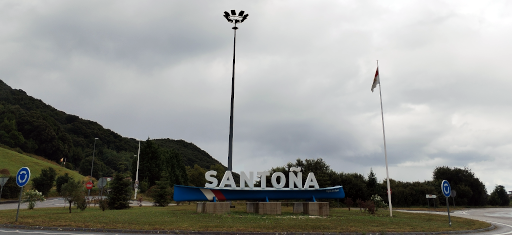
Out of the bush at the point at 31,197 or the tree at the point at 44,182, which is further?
the tree at the point at 44,182

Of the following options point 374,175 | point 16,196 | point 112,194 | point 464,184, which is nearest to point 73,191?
point 112,194

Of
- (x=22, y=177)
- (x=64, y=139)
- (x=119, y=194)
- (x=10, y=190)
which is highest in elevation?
(x=64, y=139)

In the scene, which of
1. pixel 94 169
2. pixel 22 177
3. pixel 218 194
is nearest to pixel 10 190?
pixel 218 194

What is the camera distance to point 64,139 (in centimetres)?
13575

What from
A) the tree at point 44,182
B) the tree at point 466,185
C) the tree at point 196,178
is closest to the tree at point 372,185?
the tree at point 466,185

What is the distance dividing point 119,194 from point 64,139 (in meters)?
123

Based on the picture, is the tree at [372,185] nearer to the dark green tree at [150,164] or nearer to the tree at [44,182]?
the dark green tree at [150,164]

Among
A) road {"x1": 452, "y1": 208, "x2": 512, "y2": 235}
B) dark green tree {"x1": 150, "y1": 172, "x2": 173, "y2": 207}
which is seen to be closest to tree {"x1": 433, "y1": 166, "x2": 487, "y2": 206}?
road {"x1": 452, "y1": 208, "x2": 512, "y2": 235}

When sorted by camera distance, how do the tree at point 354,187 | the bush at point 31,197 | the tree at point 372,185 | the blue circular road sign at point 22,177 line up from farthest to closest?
the tree at point 372,185 → the tree at point 354,187 → the bush at point 31,197 → the blue circular road sign at point 22,177

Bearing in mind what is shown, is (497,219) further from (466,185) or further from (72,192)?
(466,185)

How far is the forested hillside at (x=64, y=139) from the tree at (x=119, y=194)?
62481 mm

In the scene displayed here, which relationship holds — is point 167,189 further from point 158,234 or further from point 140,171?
point 140,171

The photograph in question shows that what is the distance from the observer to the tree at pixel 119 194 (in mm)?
30750

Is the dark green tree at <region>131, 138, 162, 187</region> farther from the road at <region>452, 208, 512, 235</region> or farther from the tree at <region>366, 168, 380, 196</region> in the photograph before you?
the road at <region>452, 208, 512, 235</region>
